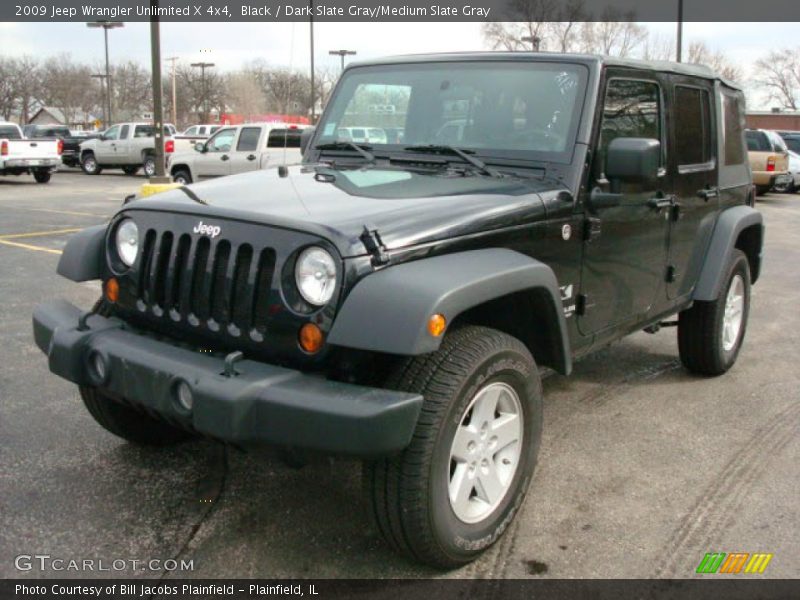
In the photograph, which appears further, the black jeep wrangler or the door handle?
the door handle

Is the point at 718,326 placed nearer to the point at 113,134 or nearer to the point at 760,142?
the point at 760,142

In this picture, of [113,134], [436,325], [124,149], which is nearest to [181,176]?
[124,149]

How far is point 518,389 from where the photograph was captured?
10.2 ft

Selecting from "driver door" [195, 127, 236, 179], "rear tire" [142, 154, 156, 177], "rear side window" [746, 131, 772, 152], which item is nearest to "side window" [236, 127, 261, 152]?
"driver door" [195, 127, 236, 179]

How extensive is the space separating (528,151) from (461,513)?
1.71 meters

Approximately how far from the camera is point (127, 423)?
3.81 metres

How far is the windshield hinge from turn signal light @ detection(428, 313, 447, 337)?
0.95 ft

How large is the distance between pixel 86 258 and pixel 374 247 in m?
1.44

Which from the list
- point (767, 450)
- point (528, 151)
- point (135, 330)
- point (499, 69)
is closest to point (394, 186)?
point (528, 151)

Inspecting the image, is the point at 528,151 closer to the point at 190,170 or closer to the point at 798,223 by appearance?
the point at 798,223

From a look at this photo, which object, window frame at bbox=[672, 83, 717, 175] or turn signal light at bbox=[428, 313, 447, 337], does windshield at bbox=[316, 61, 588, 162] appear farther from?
turn signal light at bbox=[428, 313, 447, 337]

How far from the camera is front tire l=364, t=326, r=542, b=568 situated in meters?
2.68

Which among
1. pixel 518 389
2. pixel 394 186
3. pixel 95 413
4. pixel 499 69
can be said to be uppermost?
pixel 499 69
